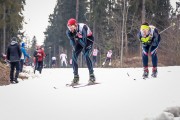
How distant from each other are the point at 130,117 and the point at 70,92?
9.42 ft

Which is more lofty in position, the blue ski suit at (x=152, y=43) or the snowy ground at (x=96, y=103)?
the blue ski suit at (x=152, y=43)

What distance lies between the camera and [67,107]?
5570 millimetres

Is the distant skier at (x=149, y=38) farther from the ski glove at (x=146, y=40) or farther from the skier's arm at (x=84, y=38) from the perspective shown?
the skier's arm at (x=84, y=38)

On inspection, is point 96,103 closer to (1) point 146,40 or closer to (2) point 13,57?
(1) point 146,40

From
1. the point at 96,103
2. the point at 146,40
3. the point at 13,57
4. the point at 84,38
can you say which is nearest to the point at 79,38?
the point at 84,38

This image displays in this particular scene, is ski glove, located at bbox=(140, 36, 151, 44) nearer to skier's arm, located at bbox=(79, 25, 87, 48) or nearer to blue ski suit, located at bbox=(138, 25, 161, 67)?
blue ski suit, located at bbox=(138, 25, 161, 67)

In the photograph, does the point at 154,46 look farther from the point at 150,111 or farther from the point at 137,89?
the point at 150,111

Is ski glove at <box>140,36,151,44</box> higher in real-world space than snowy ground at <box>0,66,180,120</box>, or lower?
higher

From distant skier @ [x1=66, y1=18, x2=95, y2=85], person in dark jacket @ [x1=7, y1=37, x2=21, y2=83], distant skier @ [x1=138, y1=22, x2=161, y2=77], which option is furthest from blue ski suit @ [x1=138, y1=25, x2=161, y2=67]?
person in dark jacket @ [x1=7, y1=37, x2=21, y2=83]

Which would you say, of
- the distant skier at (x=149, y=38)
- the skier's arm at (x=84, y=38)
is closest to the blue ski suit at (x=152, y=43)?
the distant skier at (x=149, y=38)

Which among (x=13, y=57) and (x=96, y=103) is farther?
(x=13, y=57)

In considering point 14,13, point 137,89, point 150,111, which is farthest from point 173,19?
point 150,111

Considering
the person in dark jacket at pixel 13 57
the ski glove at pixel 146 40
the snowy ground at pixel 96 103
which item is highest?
the ski glove at pixel 146 40

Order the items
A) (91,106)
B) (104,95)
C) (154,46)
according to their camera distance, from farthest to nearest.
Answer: (154,46), (104,95), (91,106)
